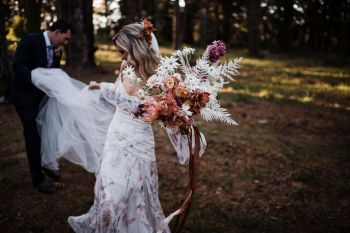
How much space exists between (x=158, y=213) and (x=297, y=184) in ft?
10.9

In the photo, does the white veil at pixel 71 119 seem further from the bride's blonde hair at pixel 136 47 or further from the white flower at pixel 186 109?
the white flower at pixel 186 109

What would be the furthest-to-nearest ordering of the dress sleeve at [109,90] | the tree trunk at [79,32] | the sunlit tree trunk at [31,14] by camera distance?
the sunlit tree trunk at [31,14]
the tree trunk at [79,32]
the dress sleeve at [109,90]

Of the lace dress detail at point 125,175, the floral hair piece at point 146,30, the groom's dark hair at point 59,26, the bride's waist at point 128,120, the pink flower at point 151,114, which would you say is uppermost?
the groom's dark hair at point 59,26

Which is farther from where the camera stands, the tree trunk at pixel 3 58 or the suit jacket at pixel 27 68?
the tree trunk at pixel 3 58

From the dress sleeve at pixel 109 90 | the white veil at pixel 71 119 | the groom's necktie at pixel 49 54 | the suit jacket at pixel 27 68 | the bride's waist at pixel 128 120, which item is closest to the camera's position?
the bride's waist at pixel 128 120

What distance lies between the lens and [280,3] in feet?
109

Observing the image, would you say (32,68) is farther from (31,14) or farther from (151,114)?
(31,14)

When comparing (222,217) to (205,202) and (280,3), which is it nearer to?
(205,202)

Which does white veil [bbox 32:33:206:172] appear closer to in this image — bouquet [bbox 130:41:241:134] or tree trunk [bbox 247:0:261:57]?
bouquet [bbox 130:41:241:134]

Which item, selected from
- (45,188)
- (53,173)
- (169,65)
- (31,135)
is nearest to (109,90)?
(169,65)

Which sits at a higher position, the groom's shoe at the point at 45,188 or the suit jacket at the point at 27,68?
the suit jacket at the point at 27,68

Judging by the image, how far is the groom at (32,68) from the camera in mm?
5277

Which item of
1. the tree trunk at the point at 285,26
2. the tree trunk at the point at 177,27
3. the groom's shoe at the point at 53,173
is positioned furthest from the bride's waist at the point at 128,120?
the tree trunk at the point at 285,26

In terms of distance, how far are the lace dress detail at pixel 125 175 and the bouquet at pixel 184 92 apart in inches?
20.6
